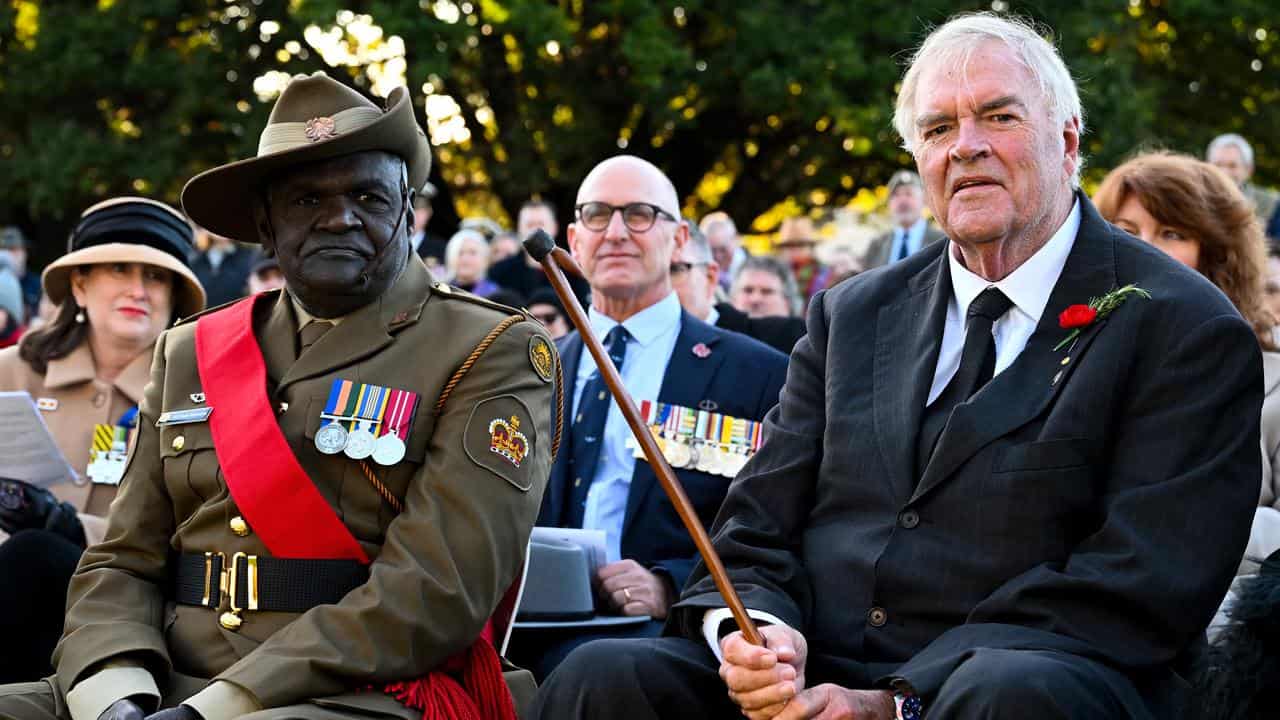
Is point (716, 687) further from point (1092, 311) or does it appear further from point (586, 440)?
point (586, 440)

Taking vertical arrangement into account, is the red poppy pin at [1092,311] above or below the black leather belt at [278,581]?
above

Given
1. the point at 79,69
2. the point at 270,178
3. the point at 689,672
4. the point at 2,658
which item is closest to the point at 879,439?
the point at 689,672

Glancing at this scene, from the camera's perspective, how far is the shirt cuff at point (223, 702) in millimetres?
2971

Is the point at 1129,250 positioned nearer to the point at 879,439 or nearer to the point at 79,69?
the point at 879,439

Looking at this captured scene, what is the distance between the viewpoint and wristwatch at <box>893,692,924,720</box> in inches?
112

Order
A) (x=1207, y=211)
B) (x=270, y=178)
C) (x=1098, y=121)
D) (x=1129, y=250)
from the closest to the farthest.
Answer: (x=1129, y=250) < (x=270, y=178) < (x=1207, y=211) < (x=1098, y=121)

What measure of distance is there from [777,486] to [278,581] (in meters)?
1.08

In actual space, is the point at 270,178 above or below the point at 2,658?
above

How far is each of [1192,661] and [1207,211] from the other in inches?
76.8

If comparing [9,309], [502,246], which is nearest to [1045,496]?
[9,309]

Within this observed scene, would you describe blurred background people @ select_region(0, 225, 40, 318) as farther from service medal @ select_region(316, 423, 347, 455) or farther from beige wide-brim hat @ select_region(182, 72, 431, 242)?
service medal @ select_region(316, 423, 347, 455)

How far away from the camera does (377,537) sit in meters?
3.23

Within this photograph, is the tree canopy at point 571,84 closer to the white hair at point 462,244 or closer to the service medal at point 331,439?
the white hair at point 462,244

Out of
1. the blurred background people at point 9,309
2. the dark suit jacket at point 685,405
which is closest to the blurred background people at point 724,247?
the blurred background people at point 9,309
